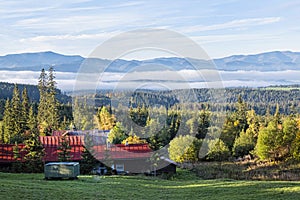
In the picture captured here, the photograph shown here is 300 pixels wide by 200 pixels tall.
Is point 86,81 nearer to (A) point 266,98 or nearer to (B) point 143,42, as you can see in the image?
(B) point 143,42

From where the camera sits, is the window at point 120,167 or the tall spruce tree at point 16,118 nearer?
the window at point 120,167

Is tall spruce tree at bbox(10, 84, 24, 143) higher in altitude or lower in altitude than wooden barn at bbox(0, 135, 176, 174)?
higher

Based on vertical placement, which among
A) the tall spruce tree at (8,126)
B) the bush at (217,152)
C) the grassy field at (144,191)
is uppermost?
the tall spruce tree at (8,126)

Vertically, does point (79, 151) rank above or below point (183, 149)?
above

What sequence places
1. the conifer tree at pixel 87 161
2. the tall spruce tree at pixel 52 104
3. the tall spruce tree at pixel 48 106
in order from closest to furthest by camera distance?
the conifer tree at pixel 87 161 < the tall spruce tree at pixel 48 106 < the tall spruce tree at pixel 52 104

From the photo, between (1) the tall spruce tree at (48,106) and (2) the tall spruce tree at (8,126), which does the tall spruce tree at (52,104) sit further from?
(2) the tall spruce tree at (8,126)

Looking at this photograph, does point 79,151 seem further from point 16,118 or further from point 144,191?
point 16,118

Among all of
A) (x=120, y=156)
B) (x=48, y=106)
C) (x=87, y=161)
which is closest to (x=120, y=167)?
(x=120, y=156)

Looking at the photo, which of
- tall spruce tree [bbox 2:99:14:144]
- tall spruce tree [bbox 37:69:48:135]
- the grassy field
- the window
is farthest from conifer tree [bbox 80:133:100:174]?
tall spruce tree [bbox 37:69:48:135]

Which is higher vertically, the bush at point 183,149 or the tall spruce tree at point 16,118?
the tall spruce tree at point 16,118

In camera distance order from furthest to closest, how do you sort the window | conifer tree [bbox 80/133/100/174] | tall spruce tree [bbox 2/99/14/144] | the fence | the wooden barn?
tall spruce tree [bbox 2/99/14/144] → the fence → the wooden barn → the window → conifer tree [bbox 80/133/100/174]

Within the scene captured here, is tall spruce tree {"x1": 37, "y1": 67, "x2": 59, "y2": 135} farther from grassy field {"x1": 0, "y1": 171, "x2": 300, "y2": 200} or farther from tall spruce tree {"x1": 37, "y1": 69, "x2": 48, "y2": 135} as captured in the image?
grassy field {"x1": 0, "y1": 171, "x2": 300, "y2": 200}

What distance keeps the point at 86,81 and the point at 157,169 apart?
32.0 feet

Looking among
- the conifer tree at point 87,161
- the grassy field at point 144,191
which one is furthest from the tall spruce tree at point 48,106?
the grassy field at point 144,191
